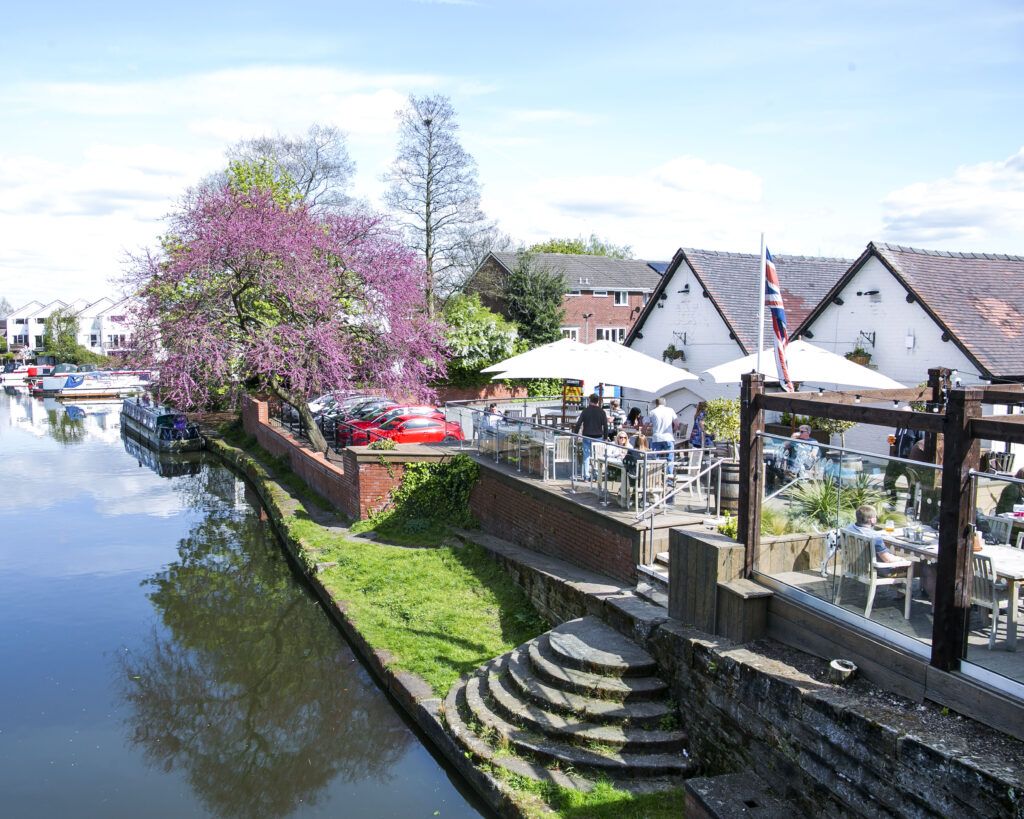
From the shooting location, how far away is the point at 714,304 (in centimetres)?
2281

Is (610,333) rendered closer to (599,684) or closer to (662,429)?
(662,429)

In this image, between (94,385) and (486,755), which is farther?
(94,385)

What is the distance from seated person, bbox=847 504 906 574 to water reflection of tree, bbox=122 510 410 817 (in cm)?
552

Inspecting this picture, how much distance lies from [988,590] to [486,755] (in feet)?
15.2

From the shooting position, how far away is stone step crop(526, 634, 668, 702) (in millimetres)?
8047

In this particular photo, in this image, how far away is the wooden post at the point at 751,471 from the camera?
306 inches

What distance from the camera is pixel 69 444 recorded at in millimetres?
35188

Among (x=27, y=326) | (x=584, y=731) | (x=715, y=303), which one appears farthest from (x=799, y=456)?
(x=27, y=326)

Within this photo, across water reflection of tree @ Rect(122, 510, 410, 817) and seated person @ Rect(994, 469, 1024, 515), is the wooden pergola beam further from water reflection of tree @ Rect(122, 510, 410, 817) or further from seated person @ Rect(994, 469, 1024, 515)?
water reflection of tree @ Rect(122, 510, 410, 817)

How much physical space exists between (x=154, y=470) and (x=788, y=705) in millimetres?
26532

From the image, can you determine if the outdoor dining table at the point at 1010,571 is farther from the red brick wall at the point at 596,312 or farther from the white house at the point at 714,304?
the red brick wall at the point at 596,312

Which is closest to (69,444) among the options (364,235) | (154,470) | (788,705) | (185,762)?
(154,470)

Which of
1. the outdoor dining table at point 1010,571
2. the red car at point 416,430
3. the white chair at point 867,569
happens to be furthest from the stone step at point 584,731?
the red car at point 416,430

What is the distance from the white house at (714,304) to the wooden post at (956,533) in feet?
54.1
